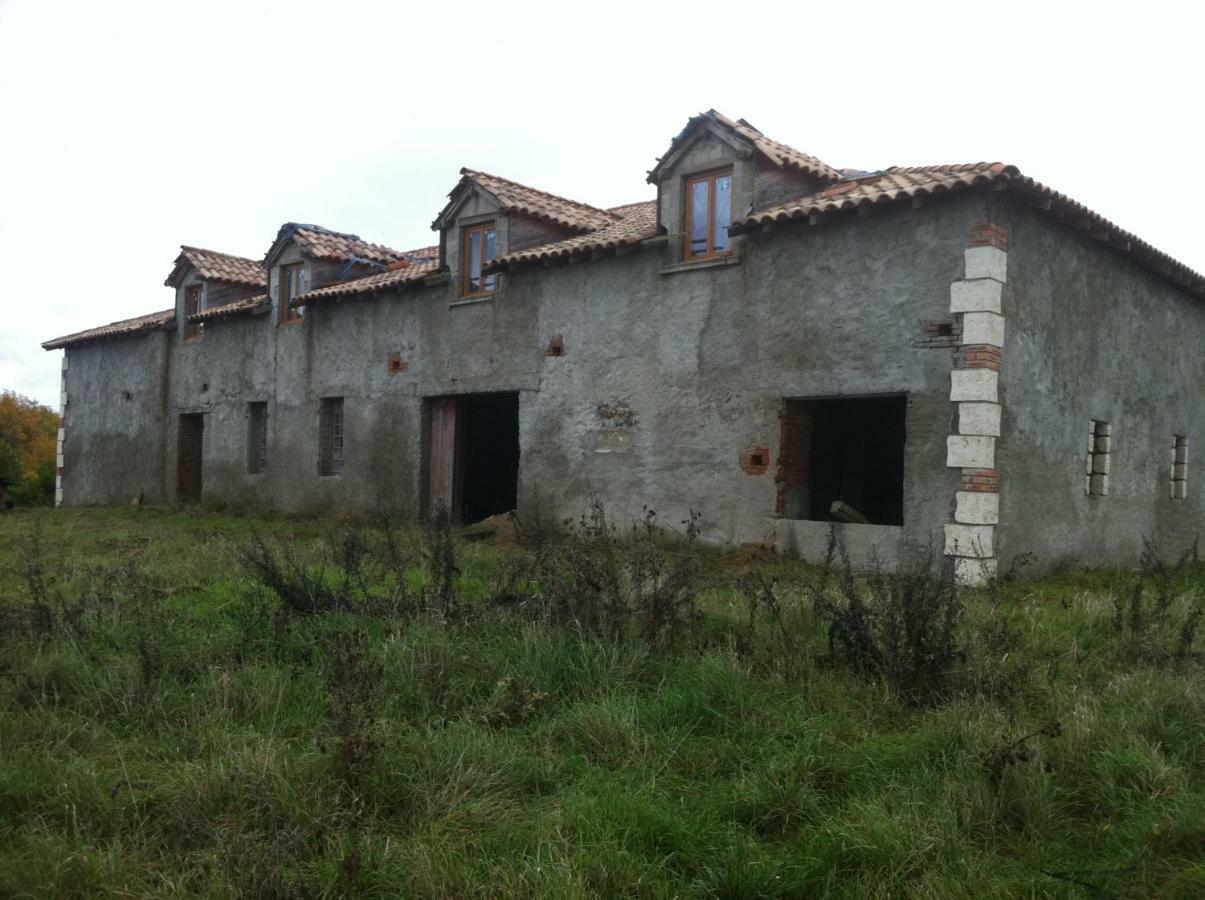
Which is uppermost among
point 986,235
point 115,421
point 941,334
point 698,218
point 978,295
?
point 698,218

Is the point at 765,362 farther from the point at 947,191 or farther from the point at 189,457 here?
the point at 189,457

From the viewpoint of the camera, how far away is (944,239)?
1045cm

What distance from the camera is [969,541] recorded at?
10.1 meters

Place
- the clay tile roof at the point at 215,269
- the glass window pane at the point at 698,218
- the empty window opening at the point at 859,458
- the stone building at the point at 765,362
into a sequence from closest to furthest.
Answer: the stone building at the point at 765,362 < the glass window pane at the point at 698,218 < the empty window opening at the point at 859,458 < the clay tile roof at the point at 215,269

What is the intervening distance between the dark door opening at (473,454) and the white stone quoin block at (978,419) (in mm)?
7432

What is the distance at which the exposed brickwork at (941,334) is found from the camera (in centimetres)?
1027

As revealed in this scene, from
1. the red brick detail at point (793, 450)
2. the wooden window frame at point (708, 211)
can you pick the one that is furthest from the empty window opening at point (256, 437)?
the red brick detail at point (793, 450)

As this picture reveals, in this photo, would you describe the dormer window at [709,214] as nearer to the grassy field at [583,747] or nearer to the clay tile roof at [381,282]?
the clay tile roof at [381,282]

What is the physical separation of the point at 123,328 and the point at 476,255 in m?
11.4

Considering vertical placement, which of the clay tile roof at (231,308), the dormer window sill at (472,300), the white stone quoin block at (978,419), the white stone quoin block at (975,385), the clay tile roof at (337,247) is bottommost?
the white stone quoin block at (978,419)

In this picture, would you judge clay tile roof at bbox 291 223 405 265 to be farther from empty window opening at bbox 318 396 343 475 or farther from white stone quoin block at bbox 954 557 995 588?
white stone quoin block at bbox 954 557 995 588

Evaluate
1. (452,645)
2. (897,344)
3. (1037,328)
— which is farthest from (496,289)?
(452,645)

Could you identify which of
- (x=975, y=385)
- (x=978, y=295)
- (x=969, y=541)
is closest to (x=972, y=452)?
(x=975, y=385)

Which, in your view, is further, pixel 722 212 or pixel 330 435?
pixel 330 435
